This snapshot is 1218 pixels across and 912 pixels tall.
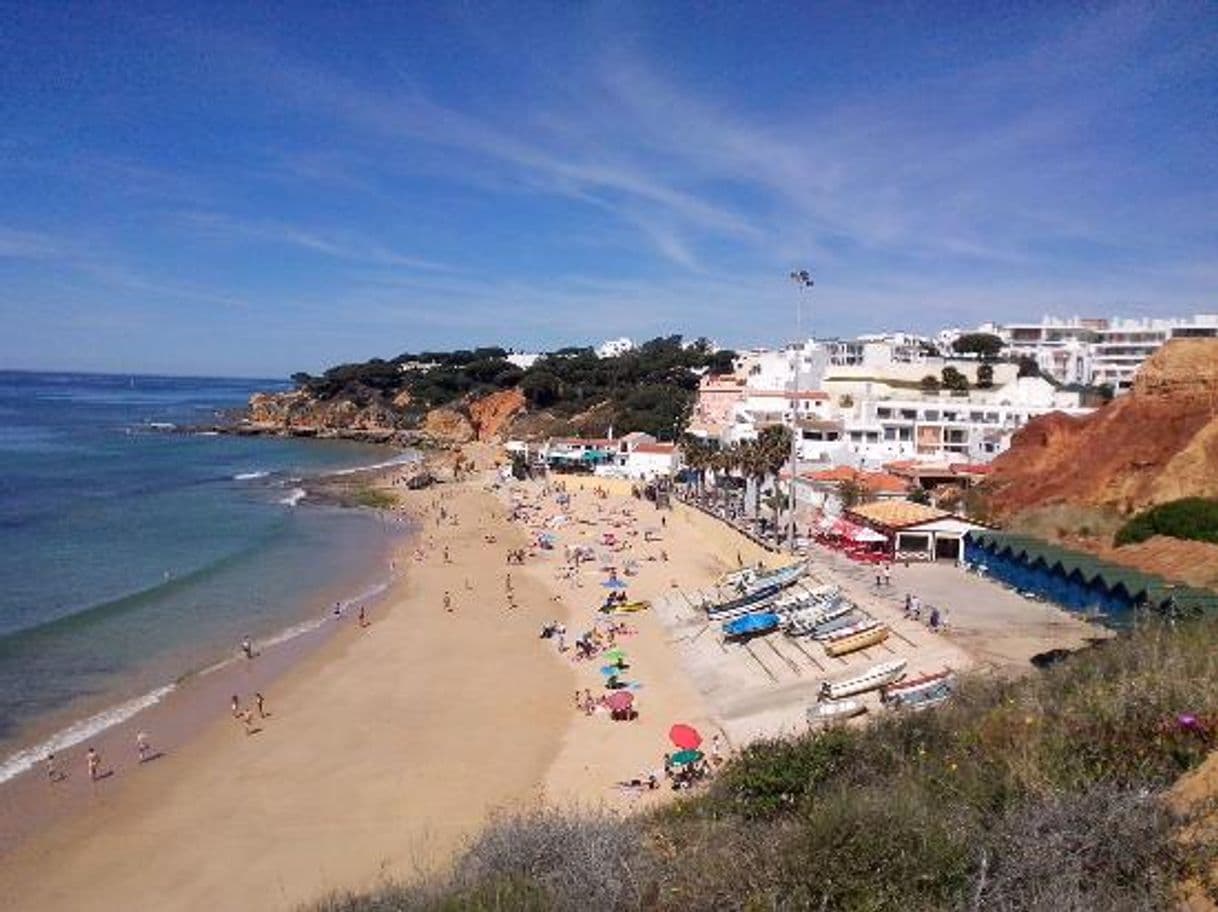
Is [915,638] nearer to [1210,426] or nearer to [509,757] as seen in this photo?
[509,757]

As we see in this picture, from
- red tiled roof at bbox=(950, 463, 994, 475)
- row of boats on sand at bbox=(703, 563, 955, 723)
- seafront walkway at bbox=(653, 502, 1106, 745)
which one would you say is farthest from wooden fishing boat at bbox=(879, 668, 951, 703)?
red tiled roof at bbox=(950, 463, 994, 475)

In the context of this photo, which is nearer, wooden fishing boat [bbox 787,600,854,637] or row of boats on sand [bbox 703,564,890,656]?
row of boats on sand [bbox 703,564,890,656]

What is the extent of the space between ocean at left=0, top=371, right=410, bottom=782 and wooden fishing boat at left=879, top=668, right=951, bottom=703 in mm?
16190

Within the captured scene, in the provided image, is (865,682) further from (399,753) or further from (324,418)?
(324,418)

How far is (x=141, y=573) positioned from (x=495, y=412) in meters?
63.1

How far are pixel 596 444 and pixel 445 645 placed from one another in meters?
40.1

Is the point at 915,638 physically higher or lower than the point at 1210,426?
lower

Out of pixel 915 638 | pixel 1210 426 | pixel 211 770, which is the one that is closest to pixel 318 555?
pixel 211 770

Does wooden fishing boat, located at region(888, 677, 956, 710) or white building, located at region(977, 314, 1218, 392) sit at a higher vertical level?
white building, located at region(977, 314, 1218, 392)

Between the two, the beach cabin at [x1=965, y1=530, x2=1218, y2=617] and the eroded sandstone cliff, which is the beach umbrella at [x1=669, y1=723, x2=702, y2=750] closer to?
the beach cabin at [x1=965, y1=530, x2=1218, y2=617]

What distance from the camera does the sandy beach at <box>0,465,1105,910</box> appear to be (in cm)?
1495

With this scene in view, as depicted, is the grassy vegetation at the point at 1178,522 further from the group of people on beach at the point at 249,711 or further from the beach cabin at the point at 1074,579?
the group of people on beach at the point at 249,711

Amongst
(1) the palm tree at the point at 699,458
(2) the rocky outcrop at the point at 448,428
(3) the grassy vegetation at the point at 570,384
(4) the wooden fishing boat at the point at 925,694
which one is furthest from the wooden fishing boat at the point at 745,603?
(2) the rocky outcrop at the point at 448,428

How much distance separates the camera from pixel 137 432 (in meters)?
105
